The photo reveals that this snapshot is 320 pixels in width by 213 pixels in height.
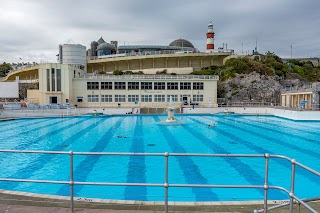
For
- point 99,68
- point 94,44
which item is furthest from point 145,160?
point 94,44

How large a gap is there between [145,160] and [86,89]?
36387 mm

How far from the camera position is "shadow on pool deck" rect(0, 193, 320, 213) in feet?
14.6

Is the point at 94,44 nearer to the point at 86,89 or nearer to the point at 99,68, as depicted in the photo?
the point at 99,68

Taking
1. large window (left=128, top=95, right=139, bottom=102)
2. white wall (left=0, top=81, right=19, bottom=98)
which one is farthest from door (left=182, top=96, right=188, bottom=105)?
white wall (left=0, top=81, right=19, bottom=98)

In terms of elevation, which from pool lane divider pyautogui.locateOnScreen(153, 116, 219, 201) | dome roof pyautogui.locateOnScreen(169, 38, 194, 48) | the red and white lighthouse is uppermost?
dome roof pyautogui.locateOnScreen(169, 38, 194, 48)

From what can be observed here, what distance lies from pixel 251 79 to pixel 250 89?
234cm

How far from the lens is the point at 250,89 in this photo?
52438 millimetres

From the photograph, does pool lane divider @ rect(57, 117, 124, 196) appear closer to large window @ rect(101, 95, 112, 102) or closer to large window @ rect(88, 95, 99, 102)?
large window @ rect(101, 95, 112, 102)

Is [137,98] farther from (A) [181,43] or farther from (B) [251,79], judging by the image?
(A) [181,43]

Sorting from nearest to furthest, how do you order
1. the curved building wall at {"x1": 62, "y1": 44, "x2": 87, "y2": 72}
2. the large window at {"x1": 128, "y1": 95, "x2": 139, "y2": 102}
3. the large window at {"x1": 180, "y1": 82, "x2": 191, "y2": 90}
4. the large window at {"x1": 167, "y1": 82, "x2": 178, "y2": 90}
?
the large window at {"x1": 128, "y1": 95, "x2": 139, "y2": 102} < the large window at {"x1": 167, "y1": 82, "x2": 178, "y2": 90} < the large window at {"x1": 180, "y1": 82, "x2": 191, "y2": 90} < the curved building wall at {"x1": 62, "y1": 44, "x2": 87, "y2": 72}

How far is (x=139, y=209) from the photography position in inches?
179

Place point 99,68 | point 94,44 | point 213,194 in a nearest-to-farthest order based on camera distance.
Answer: point 213,194 < point 99,68 < point 94,44

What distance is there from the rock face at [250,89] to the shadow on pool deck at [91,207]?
4801 centimetres

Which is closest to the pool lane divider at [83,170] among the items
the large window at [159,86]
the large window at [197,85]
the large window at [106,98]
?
the large window at [106,98]
